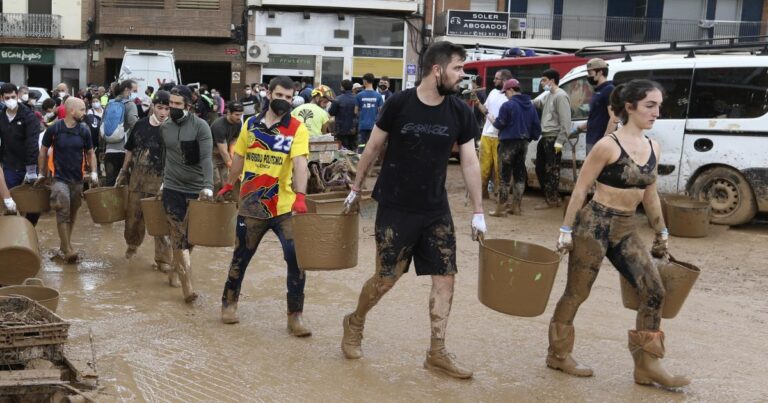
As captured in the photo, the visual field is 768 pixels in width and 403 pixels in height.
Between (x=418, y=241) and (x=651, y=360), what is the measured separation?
161 centimetres

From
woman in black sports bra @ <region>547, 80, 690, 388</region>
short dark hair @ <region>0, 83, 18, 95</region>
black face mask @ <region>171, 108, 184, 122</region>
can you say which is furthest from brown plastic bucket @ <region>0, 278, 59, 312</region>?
short dark hair @ <region>0, 83, 18, 95</region>

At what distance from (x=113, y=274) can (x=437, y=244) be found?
408 centimetres

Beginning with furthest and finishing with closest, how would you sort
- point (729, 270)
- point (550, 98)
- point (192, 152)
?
1. point (550, 98)
2. point (729, 270)
3. point (192, 152)

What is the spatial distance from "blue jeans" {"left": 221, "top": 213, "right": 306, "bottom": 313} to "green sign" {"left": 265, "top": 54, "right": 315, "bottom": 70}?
84.7ft

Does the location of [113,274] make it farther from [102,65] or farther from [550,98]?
[102,65]

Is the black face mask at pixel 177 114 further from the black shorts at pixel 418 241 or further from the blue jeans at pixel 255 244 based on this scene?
the black shorts at pixel 418 241

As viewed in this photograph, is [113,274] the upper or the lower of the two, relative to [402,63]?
lower

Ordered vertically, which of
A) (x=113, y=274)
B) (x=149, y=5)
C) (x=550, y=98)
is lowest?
(x=113, y=274)

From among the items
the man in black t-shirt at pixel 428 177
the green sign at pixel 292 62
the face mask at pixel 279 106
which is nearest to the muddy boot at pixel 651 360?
the man in black t-shirt at pixel 428 177

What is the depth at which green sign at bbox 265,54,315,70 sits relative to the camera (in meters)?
31.2

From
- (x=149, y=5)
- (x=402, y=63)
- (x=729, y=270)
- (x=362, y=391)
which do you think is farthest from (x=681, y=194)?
(x=149, y=5)

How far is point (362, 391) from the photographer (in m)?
4.80

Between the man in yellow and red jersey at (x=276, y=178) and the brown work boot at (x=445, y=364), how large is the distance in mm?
1107

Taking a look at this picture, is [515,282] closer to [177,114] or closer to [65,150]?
[177,114]
